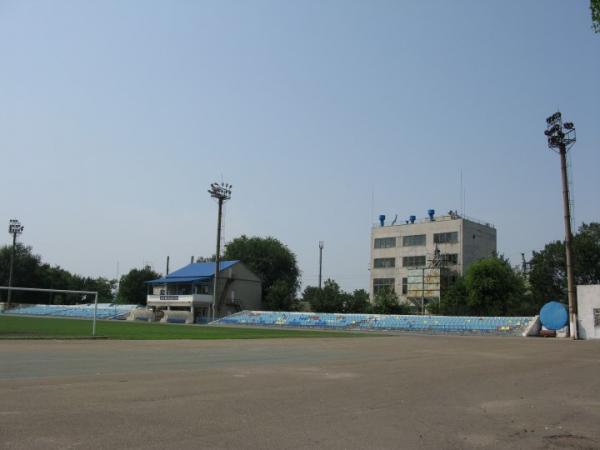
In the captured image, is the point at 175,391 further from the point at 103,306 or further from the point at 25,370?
the point at 103,306

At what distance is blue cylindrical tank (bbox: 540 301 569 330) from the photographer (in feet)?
167

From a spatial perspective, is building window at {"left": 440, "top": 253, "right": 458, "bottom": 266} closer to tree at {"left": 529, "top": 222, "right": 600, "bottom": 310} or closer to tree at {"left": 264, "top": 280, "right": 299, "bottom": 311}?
tree at {"left": 529, "top": 222, "right": 600, "bottom": 310}

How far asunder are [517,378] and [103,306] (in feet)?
308

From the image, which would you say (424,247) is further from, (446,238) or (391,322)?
(391,322)

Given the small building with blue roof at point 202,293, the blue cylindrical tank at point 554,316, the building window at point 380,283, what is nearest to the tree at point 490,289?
the blue cylindrical tank at point 554,316

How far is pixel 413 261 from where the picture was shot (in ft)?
339

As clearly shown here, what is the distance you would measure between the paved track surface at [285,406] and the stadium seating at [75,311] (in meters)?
74.2

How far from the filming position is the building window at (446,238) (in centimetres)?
9844

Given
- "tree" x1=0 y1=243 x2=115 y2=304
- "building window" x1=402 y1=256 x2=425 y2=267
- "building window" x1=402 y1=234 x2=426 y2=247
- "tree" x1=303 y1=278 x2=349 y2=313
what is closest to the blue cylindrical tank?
"tree" x1=303 y1=278 x2=349 y2=313

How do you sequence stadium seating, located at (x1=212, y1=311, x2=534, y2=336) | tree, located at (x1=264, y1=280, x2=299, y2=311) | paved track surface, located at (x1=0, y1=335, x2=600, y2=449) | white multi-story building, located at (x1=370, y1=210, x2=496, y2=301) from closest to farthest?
paved track surface, located at (x1=0, y1=335, x2=600, y2=449)
stadium seating, located at (x1=212, y1=311, x2=534, y2=336)
tree, located at (x1=264, y1=280, x2=299, y2=311)
white multi-story building, located at (x1=370, y1=210, x2=496, y2=301)

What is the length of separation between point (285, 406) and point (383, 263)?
9973cm

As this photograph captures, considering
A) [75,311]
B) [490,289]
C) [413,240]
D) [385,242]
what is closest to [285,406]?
[490,289]

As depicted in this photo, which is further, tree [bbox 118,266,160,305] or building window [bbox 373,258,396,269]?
tree [bbox 118,266,160,305]

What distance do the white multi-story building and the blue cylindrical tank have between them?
141ft
